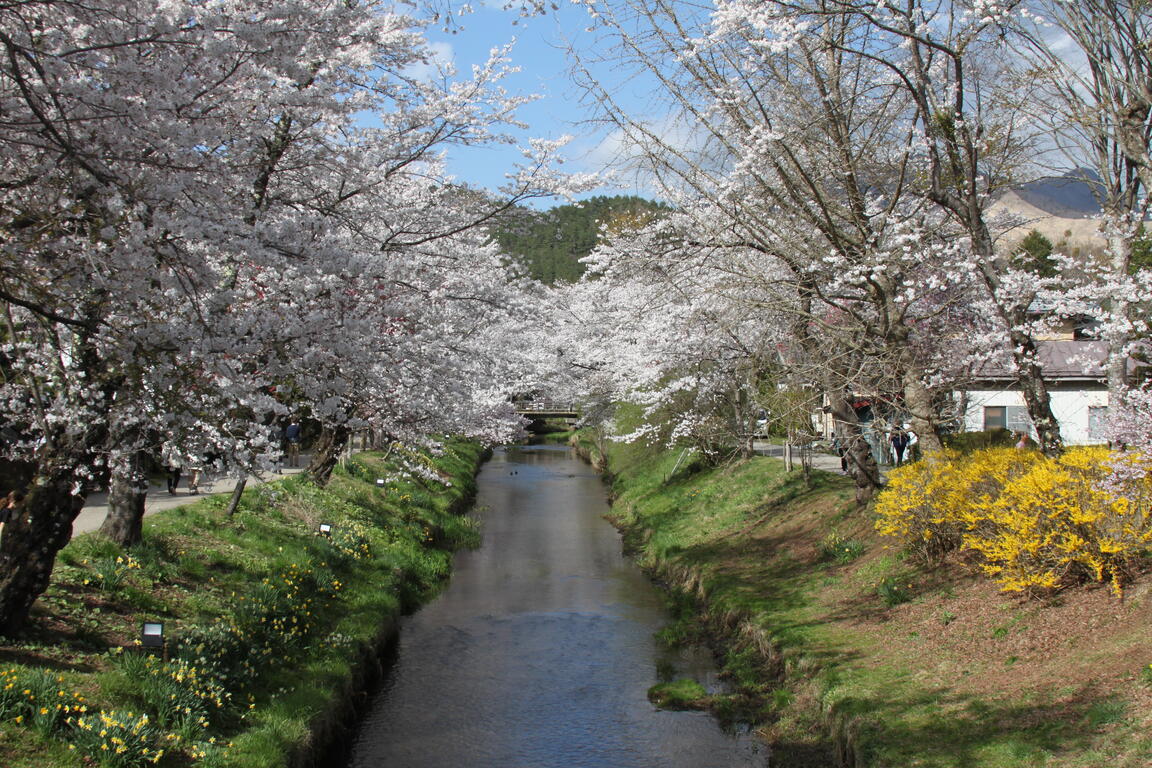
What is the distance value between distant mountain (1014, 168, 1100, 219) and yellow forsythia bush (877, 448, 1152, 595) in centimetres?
358

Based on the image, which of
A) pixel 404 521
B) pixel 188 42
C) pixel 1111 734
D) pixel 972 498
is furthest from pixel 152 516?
pixel 1111 734

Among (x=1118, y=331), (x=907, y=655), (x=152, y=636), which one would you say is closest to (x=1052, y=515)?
(x=1118, y=331)

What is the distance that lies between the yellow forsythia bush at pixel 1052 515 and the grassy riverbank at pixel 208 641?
24.7 ft

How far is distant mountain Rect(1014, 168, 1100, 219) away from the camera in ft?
36.9

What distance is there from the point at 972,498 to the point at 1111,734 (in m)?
4.27

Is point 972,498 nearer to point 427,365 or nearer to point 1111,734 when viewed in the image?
point 1111,734

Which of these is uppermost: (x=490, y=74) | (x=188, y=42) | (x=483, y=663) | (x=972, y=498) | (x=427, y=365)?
(x=490, y=74)

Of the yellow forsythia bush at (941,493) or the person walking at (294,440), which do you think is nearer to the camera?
the yellow forsythia bush at (941,493)

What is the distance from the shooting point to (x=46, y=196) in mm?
6676

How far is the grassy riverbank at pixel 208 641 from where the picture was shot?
22.8 feet

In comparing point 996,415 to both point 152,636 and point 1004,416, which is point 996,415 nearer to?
point 1004,416

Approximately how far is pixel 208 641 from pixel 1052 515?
8622 millimetres

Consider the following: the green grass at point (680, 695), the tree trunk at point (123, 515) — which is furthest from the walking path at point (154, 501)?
the green grass at point (680, 695)

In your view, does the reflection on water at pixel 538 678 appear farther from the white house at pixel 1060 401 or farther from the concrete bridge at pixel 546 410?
the concrete bridge at pixel 546 410
